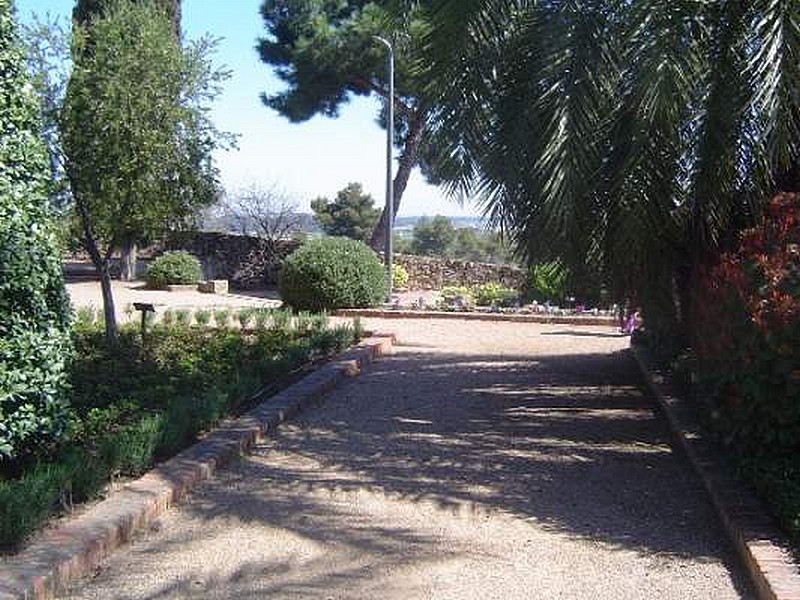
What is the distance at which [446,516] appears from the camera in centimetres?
531

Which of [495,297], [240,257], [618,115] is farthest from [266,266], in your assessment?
[618,115]

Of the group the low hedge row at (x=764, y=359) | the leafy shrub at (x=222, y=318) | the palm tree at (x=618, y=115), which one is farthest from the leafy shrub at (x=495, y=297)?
the low hedge row at (x=764, y=359)

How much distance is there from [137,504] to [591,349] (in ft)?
32.0

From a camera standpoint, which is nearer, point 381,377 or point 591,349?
point 381,377

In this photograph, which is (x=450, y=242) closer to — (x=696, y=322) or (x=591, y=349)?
(x=591, y=349)

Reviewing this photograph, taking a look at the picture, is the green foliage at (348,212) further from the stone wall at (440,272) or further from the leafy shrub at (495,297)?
the leafy shrub at (495,297)

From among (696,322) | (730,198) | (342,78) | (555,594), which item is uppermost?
(342,78)

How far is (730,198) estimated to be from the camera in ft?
22.5

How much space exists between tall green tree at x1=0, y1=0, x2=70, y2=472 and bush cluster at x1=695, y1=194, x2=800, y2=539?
3.61 meters

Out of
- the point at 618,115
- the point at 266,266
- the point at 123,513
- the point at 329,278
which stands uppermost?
the point at 618,115

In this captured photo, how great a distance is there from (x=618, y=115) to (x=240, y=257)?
24.0 meters

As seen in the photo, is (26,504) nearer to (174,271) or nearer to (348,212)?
(174,271)

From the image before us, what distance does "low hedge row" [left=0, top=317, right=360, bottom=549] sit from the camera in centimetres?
476

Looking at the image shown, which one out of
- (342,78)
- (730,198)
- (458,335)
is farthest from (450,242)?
(730,198)
